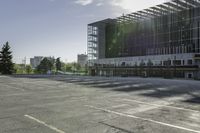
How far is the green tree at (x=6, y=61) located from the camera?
242 ft

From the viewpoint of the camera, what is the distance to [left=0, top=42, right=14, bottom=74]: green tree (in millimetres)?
73625

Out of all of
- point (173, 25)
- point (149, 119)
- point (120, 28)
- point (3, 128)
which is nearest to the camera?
point (3, 128)

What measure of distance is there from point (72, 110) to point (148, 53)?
70.7 metres

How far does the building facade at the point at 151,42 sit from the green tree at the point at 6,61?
3089 centimetres

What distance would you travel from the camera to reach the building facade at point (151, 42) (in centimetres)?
6425

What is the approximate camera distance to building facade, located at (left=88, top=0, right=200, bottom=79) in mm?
64250

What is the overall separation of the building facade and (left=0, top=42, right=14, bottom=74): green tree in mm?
30893

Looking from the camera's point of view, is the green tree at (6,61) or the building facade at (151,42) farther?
the green tree at (6,61)

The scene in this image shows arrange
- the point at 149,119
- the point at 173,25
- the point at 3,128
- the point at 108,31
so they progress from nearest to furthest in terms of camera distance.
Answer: the point at 3,128, the point at 149,119, the point at 173,25, the point at 108,31

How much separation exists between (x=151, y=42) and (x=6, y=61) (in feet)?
Result: 163

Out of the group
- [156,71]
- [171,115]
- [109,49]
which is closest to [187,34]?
[156,71]

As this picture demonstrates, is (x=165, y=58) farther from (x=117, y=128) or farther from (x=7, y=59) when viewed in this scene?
(x=117, y=128)

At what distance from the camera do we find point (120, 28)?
89312 mm

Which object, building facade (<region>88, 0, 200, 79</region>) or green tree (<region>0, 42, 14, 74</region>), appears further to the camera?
green tree (<region>0, 42, 14, 74</region>)
